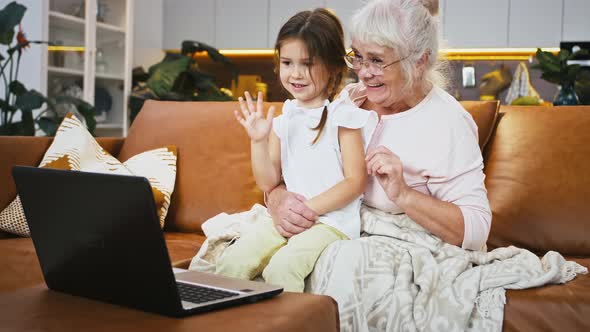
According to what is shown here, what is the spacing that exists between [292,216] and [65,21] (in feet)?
12.3

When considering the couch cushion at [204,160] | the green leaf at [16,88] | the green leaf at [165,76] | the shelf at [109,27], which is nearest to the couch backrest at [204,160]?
the couch cushion at [204,160]

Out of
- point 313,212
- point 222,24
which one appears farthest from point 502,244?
point 222,24

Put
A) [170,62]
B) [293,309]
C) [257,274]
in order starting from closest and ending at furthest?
[293,309] < [257,274] < [170,62]

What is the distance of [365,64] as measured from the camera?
1666mm

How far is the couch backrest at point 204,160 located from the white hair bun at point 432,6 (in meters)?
0.68

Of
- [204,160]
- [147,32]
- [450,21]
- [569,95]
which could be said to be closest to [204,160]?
[204,160]

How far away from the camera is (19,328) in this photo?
2.77 feet

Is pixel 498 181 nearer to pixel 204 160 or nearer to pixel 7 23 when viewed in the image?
pixel 204 160

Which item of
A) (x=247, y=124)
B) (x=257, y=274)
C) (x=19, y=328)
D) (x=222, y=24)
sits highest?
(x=222, y=24)

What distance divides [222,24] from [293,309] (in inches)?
220

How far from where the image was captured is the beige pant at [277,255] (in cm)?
145

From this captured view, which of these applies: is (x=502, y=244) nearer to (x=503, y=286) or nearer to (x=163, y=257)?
(x=503, y=286)

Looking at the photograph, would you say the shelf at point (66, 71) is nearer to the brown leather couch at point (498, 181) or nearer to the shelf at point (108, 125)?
the shelf at point (108, 125)

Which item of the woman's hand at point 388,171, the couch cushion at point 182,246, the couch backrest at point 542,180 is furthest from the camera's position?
the couch backrest at point 542,180
